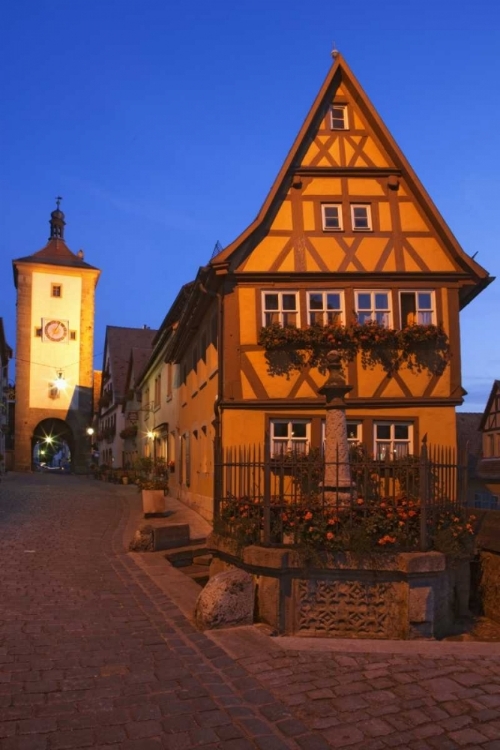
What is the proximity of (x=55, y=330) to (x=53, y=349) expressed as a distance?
1.47 m

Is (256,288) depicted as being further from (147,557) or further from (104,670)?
(104,670)

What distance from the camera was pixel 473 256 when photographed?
15.9 metres

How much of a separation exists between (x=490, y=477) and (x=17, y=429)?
36054 millimetres

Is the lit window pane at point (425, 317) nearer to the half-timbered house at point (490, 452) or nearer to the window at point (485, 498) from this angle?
the half-timbered house at point (490, 452)

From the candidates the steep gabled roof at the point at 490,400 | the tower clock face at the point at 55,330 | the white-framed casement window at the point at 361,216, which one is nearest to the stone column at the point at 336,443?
the white-framed casement window at the point at 361,216

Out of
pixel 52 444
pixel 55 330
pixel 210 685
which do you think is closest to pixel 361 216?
pixel 210 685

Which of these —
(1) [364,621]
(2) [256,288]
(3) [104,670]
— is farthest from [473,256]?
(3) [104,670]

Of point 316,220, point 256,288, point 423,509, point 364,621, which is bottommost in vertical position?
point 364,621

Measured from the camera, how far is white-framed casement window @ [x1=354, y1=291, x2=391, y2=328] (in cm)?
1547

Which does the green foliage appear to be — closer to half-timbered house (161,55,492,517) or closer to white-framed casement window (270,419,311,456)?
half-timbered house (161,55,492,517)

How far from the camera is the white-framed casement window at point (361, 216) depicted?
15938 mm

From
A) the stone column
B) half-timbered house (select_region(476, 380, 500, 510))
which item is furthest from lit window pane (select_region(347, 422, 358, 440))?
half-timbered house (select_region(476, 380, 500, 510))

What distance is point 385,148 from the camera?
1622cm

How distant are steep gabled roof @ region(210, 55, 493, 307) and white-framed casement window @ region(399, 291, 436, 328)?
0.93m
